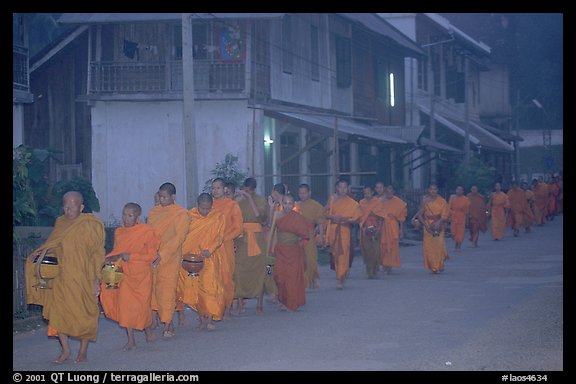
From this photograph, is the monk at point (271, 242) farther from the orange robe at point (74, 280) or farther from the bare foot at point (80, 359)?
the bare foot at point (80, 359)

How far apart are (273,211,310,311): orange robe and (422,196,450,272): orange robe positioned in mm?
5265

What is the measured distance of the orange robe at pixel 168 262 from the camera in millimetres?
10812

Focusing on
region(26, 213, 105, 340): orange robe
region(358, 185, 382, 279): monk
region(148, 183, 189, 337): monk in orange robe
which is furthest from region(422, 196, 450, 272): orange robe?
region(26, 213, 105, 340): orange robe

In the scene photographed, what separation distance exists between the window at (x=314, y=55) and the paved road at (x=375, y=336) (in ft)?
42.6

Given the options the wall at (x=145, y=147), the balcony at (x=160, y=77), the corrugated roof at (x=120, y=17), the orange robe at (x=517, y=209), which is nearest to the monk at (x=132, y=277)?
the corrugated roof at (x=120, y=17)

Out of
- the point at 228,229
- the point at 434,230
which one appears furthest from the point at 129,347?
the point at 434,230

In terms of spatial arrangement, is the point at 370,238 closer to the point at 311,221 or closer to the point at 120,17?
the point at 311,221

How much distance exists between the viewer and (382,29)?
3388 cm

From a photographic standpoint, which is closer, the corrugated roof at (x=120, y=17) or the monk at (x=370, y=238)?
the monk at (x=370, y=238)

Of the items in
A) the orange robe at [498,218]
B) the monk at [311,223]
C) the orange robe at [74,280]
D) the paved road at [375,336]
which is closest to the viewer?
the paved road at [375,336]

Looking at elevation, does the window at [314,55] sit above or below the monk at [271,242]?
above

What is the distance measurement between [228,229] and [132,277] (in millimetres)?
2584

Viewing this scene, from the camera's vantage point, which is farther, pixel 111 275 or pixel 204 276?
pixel 204 276

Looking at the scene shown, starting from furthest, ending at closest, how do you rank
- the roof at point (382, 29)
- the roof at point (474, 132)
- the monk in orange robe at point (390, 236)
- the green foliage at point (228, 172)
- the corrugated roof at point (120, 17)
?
1. the roof at point (474, 132)
2. the roof at point (382, 29)
3. the corrugated roof at point (120, 17)
4. the green foliage at point (228, 172)
5. the monk in orange robe at point (390, 236)
